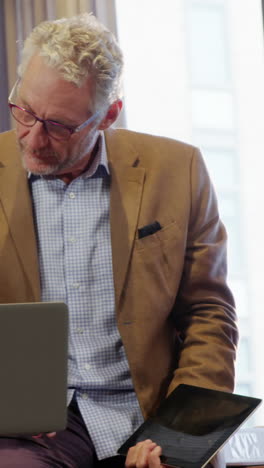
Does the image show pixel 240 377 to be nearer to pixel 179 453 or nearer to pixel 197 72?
pixel 197 72

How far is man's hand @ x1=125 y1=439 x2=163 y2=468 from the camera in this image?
1328 millimetres

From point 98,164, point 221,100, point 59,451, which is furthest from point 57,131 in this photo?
point 221,100

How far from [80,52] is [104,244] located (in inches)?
16.9

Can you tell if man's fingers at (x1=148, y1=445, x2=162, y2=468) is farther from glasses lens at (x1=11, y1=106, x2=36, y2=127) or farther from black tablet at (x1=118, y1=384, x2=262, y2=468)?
glasses lens at (x1=11, y1=106, x2=36, y2=127)

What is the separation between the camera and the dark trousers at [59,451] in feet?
4.45

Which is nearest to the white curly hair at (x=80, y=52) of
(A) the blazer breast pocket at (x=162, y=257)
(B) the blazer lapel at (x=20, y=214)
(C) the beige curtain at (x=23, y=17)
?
(B) the blazer lapel at (x=20, y=214)

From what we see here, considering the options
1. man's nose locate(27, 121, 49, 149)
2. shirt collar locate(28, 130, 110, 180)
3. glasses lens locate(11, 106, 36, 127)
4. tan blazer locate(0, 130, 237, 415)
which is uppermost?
glasses lens locate(11, 106, 36, 127)

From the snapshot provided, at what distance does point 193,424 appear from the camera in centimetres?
140

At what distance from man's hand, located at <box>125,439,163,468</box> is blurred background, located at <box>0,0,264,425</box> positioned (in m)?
1.68

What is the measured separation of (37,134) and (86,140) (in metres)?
0.14

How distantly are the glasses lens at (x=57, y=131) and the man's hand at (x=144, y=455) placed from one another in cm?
68

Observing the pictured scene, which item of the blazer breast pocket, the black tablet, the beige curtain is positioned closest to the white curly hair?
the blazer breast pocket

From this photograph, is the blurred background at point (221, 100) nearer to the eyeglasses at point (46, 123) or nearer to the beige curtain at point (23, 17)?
the beige curtain at point (23, 17)

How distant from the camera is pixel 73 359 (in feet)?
5.32
